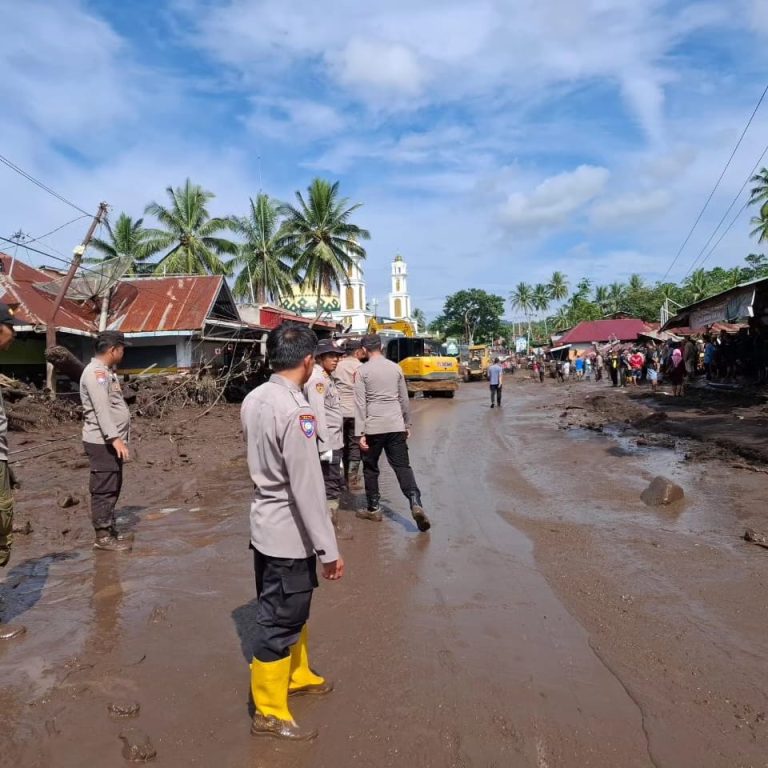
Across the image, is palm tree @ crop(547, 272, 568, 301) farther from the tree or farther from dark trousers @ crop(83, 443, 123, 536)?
dark trousers @ crop(83, 443, 123, 536)

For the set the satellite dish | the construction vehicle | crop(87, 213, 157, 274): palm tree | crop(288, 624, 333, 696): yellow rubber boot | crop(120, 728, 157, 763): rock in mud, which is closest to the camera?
crop(120, 728, 157, 763): rock in mud

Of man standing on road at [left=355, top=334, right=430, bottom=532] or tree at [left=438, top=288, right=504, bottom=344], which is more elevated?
tree at [left=438, top=288, right=504, bottom=344]

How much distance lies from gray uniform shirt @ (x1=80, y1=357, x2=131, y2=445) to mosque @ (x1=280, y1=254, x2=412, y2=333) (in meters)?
24.3

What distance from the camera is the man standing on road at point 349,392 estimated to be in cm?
768

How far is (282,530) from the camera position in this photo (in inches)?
112

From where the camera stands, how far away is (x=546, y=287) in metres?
106

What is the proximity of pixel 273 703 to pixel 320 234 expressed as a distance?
125 ft

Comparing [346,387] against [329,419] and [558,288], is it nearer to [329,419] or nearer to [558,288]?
[329,419]

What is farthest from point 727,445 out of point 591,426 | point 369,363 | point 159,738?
point 159,738

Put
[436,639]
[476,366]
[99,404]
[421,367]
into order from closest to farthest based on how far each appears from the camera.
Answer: [436,639] < [99,404] < [421,367] < [476,366]

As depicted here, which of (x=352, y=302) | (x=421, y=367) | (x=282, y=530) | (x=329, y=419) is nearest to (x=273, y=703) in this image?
(x=282, y=530)

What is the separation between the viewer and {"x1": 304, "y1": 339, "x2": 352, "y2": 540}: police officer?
19.6 ft

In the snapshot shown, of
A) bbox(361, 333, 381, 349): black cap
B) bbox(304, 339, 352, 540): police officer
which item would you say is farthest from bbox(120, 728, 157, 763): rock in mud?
bbox(361, 333, 381, 349): black cap

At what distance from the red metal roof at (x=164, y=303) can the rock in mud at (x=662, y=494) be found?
16.2m
